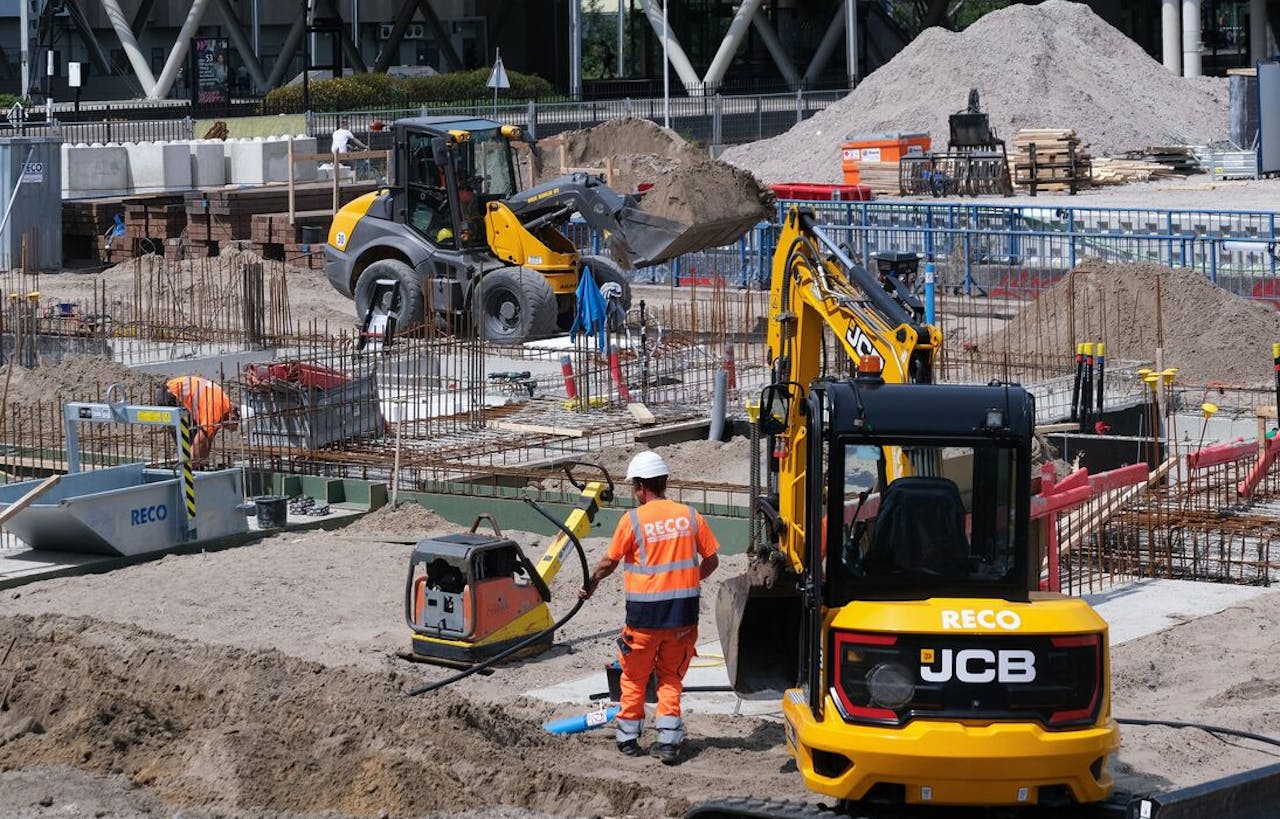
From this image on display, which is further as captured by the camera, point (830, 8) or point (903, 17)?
point (903, 17)

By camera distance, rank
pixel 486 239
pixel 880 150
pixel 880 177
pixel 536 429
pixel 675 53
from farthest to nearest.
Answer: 1. pixel 675 53
2. pixel 880 150
3. pixel 880 177
4. pixel 486 239
5. pixel 536 429

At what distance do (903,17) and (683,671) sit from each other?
2850 inches

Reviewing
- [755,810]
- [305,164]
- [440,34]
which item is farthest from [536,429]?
[440,34]

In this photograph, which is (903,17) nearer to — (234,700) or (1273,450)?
(1273,450)

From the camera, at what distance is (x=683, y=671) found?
8.93 metres

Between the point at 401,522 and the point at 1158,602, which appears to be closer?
the point at 1158,602

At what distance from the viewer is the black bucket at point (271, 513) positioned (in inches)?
582

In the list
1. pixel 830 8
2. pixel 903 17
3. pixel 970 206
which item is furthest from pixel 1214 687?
pixel 903 17

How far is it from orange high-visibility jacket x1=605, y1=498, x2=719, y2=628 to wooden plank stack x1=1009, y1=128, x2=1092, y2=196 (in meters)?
32.3

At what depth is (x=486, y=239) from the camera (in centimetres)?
2342

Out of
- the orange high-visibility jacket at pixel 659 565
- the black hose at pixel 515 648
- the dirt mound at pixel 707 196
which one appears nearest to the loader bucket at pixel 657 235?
the dirt mound at pixel 707 196

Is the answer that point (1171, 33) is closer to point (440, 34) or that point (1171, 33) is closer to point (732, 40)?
point (732, 40)

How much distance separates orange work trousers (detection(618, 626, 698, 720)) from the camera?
8820 mm

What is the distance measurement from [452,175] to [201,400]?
7493 millimetres
